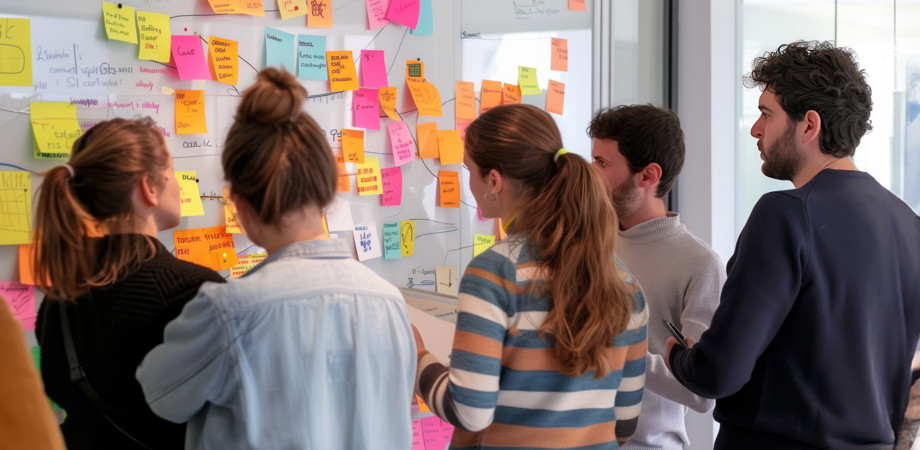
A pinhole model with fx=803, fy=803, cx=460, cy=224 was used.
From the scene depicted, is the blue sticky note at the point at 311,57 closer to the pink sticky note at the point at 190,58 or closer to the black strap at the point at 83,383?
the pink sticky note at the point at 190,58

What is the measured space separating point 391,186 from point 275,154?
127cm

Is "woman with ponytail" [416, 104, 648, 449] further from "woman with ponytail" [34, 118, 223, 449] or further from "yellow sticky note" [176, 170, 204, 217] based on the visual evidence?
"yellow sticky note" [176, 170, 204, 217]

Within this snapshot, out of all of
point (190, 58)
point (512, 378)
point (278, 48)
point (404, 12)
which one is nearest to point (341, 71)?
point (278, 48)

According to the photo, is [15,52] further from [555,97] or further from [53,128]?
[555,97]

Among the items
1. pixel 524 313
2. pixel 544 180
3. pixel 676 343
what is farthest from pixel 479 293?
pixel 676 343

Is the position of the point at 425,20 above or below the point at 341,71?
above

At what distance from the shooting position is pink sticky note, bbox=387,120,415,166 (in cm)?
245

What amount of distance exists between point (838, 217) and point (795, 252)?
4.6 inches

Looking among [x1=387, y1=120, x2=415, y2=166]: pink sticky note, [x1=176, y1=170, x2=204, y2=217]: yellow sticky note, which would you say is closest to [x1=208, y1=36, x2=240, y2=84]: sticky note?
[x1=176, y1=170, x2=204, y2=217]: yellow sticky note

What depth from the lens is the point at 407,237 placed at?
250cm

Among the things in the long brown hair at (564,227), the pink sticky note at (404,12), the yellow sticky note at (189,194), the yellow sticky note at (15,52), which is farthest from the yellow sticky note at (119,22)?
the long brown hair at (564,227)

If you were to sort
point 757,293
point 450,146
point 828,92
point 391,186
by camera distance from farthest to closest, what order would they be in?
1. point 450,146
2. point 391,186
3. point 828,92
4. point 757,293

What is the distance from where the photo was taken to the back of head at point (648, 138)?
1989mm

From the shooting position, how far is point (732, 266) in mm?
1631
